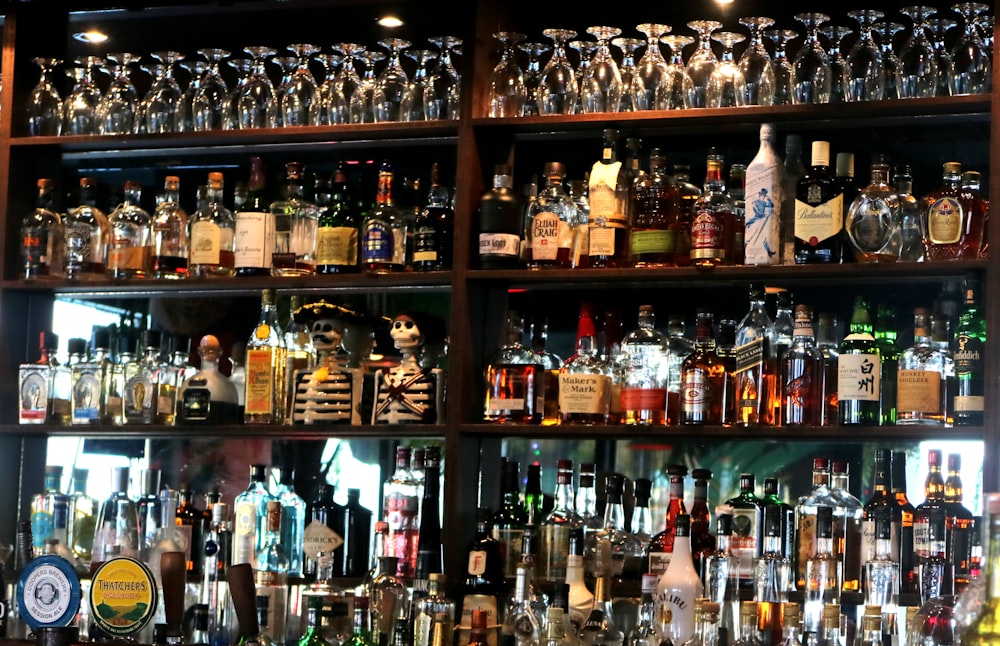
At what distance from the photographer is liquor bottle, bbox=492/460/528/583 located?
3566 millimetres

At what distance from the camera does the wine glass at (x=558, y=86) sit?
3652 millimetres

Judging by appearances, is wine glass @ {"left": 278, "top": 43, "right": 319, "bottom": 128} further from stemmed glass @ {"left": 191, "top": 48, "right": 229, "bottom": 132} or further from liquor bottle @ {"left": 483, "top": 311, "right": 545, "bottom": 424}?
liquor bottle @ {"left": 483, "top": 311, "right": 545, "bottom": 424}

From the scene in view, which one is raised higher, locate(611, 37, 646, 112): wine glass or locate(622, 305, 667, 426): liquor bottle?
locate(611, 37, 646, 112): wine glass

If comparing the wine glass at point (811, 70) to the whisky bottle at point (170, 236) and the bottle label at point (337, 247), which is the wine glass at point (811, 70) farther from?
the whisky bottle at point (170, 236)

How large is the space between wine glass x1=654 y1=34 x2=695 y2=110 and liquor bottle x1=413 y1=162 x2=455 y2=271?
23.1 inches

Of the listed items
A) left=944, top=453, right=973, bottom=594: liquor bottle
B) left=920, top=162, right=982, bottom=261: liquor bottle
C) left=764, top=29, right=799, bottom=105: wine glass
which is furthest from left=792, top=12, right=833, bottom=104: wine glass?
left=944, top=453, right=973, bottom=594: liquor bottle

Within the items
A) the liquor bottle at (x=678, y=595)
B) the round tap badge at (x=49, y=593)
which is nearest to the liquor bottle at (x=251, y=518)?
the round tap badge at (x=49, y=593)

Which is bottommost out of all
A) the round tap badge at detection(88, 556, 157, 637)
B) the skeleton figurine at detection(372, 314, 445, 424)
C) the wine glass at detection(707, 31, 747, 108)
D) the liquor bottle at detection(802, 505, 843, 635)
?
the round tap badge at detection(88, 556, 157, 637)

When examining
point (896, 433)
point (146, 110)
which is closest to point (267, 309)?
point (146, 110)

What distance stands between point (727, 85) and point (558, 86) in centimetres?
42

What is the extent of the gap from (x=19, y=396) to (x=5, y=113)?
2.53ft

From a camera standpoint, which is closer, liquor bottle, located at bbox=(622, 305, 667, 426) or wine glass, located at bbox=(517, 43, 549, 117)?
liquor bottle, located at bbox=(622, 305, 667, 426)

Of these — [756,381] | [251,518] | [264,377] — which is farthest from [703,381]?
[251,518]

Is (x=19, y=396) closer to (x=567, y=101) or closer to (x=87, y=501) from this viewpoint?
(x=87, y=501)
